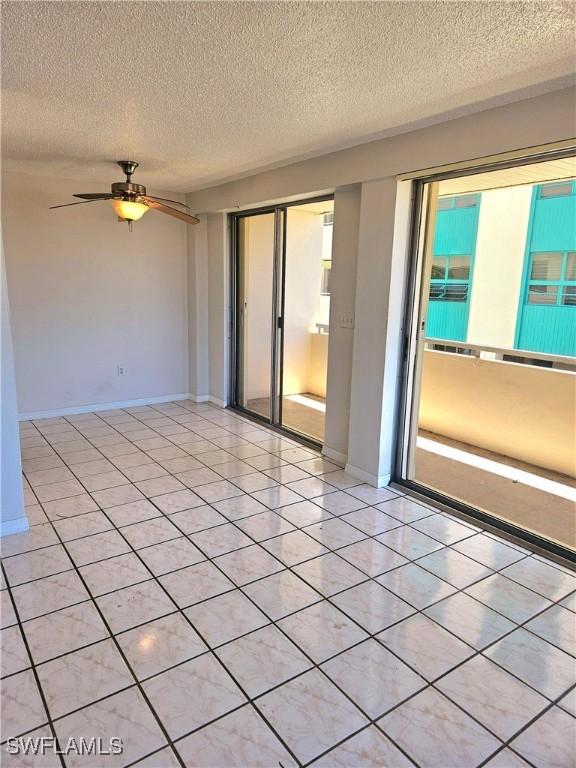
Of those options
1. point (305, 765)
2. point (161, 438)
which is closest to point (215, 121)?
point (161, 438)

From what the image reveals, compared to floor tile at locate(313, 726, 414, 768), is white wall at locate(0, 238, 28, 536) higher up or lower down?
higher up

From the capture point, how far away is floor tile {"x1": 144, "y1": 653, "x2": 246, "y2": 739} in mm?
1641

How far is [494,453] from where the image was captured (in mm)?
4750

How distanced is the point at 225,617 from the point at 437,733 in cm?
93

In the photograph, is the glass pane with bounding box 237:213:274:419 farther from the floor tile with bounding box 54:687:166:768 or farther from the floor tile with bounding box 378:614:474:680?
the floor tile with bounding box 54:687:166:768

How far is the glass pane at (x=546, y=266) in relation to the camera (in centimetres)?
506

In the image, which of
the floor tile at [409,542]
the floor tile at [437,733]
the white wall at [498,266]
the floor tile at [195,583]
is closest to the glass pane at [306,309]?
the white wall at [498,266]

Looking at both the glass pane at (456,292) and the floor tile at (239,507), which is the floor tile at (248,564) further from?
the glass pane at (456,292)

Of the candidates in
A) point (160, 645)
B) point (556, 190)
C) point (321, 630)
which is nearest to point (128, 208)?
point (160, 645)

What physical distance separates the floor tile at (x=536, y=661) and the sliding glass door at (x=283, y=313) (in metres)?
2.58

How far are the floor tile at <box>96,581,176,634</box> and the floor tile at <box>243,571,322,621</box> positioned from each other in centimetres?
39

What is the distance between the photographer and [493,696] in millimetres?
1764

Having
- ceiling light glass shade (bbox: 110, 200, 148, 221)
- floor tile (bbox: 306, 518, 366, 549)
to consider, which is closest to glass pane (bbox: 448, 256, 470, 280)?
ceiling light glass shade (bbox: 110, 200, 148, 221)

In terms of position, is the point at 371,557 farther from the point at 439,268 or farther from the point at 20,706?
the point at 439,268
